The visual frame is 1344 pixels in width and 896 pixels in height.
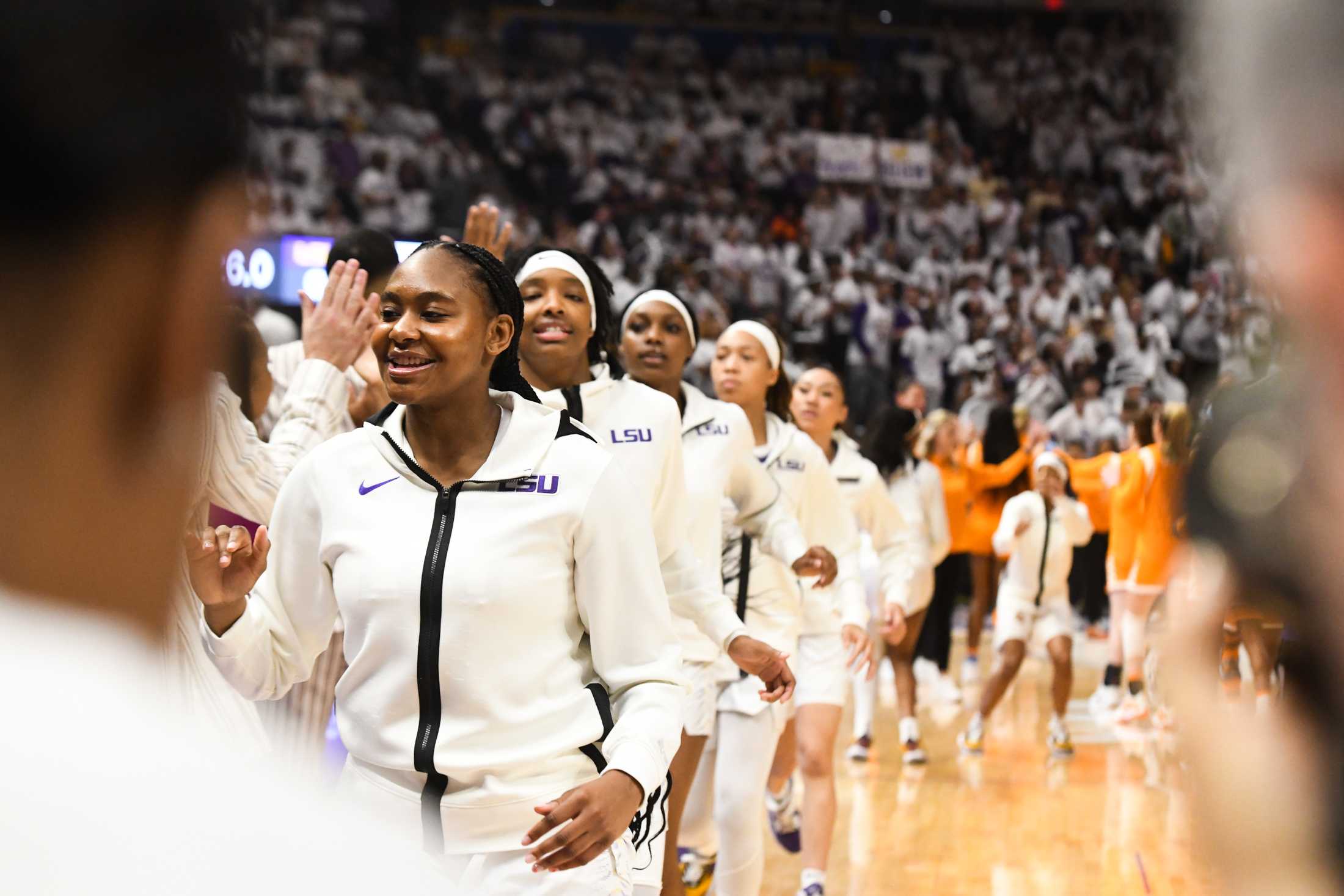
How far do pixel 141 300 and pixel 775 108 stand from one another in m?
22.5

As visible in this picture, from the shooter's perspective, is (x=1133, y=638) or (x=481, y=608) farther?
(x=1133, y=638)

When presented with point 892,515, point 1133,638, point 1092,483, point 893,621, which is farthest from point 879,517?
point 1092,483

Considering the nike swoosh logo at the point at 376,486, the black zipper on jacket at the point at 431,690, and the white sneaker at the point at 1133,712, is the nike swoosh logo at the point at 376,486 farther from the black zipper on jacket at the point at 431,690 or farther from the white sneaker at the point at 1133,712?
the white sneaker at the point at 1133,712

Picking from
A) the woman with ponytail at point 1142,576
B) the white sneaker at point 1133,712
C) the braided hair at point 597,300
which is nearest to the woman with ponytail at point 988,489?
the woman with ponytail at point 1142,576

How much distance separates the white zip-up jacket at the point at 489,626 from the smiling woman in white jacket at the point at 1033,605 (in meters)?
6.22

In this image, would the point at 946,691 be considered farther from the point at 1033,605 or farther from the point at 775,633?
the point at 775,633

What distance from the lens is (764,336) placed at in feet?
18.6

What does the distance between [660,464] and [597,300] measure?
1.81 ft

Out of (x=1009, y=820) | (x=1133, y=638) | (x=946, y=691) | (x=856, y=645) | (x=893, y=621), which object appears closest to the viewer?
(x=856, y=645)

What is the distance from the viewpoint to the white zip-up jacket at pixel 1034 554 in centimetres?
869

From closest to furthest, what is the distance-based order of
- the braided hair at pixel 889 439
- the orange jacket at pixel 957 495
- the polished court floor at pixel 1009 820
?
the polished court floor at pixel 1009 820, the braided hair at pixel 889 439, the orange jacket at pixel 957 495

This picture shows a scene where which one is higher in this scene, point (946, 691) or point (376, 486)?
point (376, 486)

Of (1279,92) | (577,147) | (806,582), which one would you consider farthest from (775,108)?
(1279,92)

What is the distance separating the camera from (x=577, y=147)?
67.5 ft
